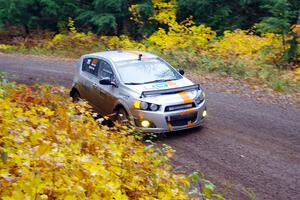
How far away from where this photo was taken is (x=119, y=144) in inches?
244

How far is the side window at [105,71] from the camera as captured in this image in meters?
10.3

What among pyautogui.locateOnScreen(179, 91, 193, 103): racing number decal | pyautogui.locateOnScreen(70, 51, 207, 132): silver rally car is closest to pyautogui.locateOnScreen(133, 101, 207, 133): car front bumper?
pyautogui.locateOnScreen(70, 51, 207, 132): silver rally car

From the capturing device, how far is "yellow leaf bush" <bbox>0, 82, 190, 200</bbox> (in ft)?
13.4

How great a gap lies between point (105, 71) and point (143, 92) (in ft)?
5.96

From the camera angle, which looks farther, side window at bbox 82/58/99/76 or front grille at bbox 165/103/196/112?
side window at bbox 82/58/99/76

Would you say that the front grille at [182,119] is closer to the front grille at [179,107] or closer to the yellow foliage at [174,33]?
the front grille at [179,107]

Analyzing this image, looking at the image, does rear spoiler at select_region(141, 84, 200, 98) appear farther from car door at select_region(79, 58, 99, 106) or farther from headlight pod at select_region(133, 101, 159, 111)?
car door at select_region(79, 58, 99, 106)

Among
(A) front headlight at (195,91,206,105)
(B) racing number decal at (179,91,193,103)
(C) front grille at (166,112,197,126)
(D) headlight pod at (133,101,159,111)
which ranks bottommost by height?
(C) front grille at (166,112,197,126)

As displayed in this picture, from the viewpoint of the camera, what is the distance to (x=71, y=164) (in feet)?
15.3

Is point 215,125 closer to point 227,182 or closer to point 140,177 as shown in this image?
point 227,182

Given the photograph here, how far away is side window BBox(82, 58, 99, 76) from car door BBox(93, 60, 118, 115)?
181 millimetres

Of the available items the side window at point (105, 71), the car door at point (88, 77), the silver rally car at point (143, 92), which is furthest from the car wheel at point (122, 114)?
the car door at point (88, 77)

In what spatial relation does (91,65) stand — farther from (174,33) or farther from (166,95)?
(174,33)

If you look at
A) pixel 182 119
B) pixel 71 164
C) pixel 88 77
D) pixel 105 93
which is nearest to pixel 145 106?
pixel 182 119
